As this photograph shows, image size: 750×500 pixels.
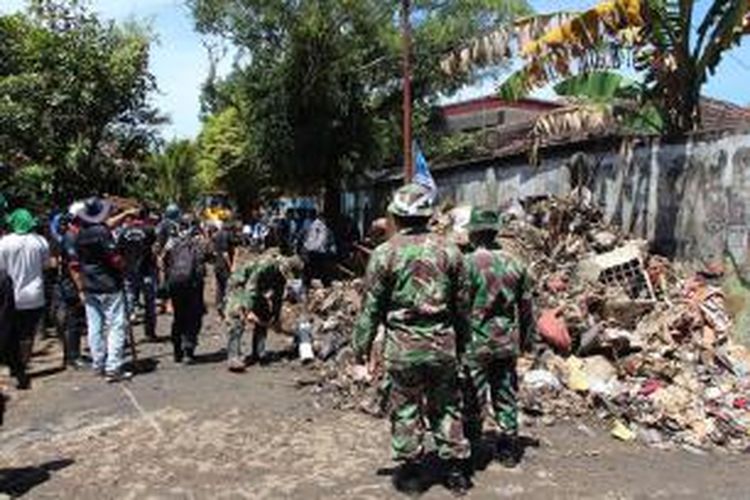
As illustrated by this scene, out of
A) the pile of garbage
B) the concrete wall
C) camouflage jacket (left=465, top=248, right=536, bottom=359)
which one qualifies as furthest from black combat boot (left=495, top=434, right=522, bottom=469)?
the concrete wall

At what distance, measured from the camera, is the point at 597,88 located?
50.2 feet

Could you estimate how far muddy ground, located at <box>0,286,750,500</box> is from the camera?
25.2 feet

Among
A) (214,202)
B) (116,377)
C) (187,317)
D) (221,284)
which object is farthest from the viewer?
(214,202)

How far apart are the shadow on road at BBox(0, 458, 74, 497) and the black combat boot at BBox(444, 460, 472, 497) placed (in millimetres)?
2968

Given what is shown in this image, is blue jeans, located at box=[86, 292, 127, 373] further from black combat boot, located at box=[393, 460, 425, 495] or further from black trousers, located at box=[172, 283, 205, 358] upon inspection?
black combat boot, located at box=[393, 460, 425, 495]

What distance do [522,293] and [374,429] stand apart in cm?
197

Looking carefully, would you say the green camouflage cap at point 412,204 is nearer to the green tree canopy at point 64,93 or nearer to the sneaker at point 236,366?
the sneaker at point 236,366

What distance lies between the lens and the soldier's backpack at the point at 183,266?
39.5 ft

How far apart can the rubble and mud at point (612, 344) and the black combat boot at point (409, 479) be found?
1.80ft

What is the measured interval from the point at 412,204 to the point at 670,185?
25.5 feet

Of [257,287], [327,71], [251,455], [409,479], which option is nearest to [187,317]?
[257,287]

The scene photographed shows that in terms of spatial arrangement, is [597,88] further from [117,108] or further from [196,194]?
[196,194]

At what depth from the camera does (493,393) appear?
807 centimetres

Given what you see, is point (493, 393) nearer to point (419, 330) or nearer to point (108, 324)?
point (419, 330)
